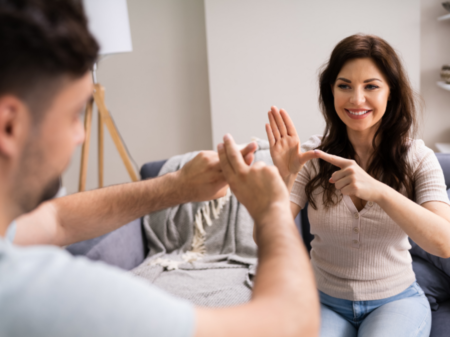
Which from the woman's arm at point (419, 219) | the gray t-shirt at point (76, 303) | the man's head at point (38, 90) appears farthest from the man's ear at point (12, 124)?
the woman's arm at point (419, 219)

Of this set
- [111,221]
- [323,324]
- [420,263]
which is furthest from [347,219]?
[111,221]

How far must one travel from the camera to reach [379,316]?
4.41 feet

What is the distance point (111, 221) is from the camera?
114 cm

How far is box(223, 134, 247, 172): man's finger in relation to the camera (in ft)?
2.93

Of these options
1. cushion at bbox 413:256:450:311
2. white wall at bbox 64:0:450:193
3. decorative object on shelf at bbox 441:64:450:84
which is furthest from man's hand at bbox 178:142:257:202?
decorative object on shelf at bbox 441:64:450:84

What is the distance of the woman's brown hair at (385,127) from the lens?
147 centimetres

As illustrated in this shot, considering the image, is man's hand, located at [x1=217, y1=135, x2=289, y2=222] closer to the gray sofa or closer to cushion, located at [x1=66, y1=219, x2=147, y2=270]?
the gray sofa

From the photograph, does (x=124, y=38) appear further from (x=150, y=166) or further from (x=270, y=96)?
(x=270, y=96)

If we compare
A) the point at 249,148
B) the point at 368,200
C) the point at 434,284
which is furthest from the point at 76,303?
the point at 434,284

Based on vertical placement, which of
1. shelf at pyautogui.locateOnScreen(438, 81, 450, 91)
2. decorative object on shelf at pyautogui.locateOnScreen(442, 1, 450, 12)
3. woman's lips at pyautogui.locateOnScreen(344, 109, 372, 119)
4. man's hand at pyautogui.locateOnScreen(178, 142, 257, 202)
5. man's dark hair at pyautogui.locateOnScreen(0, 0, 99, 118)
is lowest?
man's hand at pyautogui.locateOnScreen(178, 142, 257, 202)

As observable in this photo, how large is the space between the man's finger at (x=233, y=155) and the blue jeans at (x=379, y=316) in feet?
2.44

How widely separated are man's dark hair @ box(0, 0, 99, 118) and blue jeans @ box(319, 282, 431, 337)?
3.70 feet

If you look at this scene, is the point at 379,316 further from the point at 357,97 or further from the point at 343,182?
the point at 357,97

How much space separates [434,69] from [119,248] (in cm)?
260
